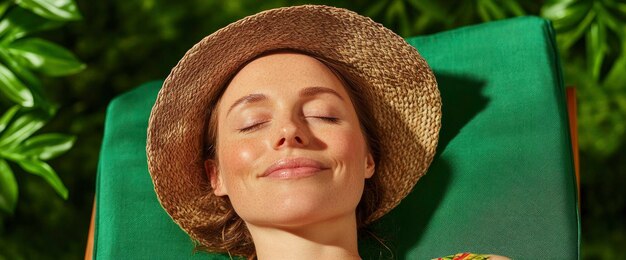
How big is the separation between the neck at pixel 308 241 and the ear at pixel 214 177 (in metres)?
0.10

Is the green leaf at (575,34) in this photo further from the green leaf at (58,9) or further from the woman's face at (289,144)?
the green leaf at (58,9)

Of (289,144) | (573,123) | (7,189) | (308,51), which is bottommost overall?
(7,189)

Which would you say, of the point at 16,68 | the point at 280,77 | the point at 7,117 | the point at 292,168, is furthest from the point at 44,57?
the point at 292,168

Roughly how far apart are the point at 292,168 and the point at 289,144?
37mm

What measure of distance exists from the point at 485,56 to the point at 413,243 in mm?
411

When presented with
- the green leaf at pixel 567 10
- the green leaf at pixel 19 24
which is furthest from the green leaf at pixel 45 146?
the green leaf at pixel 567 10

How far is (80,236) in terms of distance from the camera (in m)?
2.46

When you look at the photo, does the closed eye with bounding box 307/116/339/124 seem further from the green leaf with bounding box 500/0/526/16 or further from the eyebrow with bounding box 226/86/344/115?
the green leaf with bounding box 500/0/526/16

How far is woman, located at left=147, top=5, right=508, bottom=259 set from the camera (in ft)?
4.45

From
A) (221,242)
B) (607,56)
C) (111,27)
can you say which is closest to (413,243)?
(221,242)

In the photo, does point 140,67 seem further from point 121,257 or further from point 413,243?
point 413,243

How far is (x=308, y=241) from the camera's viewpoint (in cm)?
140

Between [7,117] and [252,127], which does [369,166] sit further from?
[7,117]

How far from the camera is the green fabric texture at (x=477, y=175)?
154 cm
